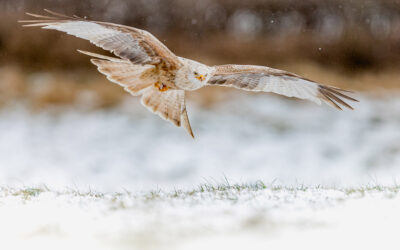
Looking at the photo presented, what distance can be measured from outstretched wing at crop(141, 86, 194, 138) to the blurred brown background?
7641 millimetres

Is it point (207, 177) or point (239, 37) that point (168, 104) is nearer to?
point (207, 177)

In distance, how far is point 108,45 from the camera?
448 cm

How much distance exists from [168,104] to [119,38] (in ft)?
2.67

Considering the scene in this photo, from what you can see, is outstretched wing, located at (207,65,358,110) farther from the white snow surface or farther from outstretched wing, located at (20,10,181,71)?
the white snow surface

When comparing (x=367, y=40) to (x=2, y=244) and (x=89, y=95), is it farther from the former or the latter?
(x=2, y=244)

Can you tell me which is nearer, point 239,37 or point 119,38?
point 119,38

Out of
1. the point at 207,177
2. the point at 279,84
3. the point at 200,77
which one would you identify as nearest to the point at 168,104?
the point at 200,77

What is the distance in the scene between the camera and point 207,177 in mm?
10258

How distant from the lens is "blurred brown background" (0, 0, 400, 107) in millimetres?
13133

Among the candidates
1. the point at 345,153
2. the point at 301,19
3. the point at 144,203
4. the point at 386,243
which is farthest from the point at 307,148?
the point at 386,243

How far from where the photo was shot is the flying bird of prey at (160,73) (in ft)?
14.9

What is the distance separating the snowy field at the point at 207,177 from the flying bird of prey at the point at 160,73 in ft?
2.91

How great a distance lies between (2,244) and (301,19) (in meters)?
11.1

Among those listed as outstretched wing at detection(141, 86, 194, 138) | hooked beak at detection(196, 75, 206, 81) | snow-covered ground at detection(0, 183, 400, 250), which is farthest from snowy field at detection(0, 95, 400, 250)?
hooked beak at detection(196, 75, 206, 81)
